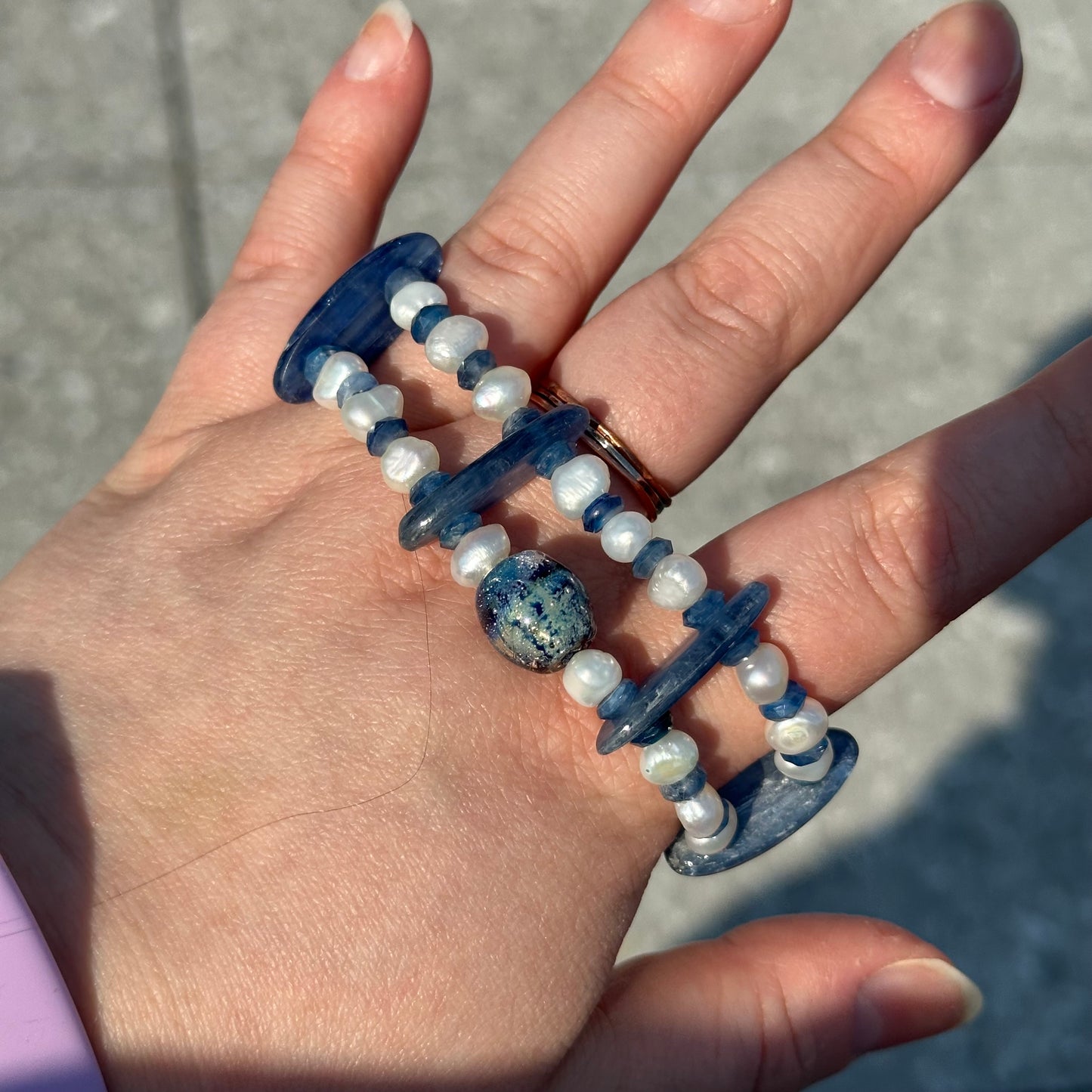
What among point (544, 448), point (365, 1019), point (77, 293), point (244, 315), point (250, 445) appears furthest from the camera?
point (77, 293)

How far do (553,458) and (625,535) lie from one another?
0.39 feet

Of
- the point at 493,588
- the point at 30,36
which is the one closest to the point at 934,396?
the point at 493,588

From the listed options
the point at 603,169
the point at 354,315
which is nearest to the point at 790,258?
the point at 603,169

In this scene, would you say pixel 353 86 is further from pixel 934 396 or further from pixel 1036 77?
pixel 1036 77

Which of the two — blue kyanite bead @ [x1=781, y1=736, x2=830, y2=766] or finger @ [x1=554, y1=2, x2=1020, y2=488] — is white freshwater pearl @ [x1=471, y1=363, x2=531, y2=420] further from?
blue kyanite bead @ [x1=781, y1=736, x2=830, y2=766]

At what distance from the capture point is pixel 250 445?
1.57 m

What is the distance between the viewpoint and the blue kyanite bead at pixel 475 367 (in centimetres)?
143

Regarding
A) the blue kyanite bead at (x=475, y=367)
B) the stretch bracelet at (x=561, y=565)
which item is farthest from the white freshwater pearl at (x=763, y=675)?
the blue kyanite bead at (x=475, y=367)

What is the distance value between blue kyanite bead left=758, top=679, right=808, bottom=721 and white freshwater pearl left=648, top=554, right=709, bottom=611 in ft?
0.49

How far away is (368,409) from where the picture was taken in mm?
1408

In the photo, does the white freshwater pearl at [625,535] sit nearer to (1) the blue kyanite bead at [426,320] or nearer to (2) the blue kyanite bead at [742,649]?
(2) the blue kyanite bead at [742,649]

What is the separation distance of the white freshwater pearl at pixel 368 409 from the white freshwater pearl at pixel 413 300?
0.11 meters

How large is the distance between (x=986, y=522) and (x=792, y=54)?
68.4 inches

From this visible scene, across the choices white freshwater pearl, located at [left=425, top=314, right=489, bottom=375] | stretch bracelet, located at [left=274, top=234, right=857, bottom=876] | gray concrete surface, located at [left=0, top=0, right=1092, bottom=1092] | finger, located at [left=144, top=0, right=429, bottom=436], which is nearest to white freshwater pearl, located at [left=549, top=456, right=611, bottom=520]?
stretch bracelet, located at [left=274, top=234, right=857, bottom=876]
